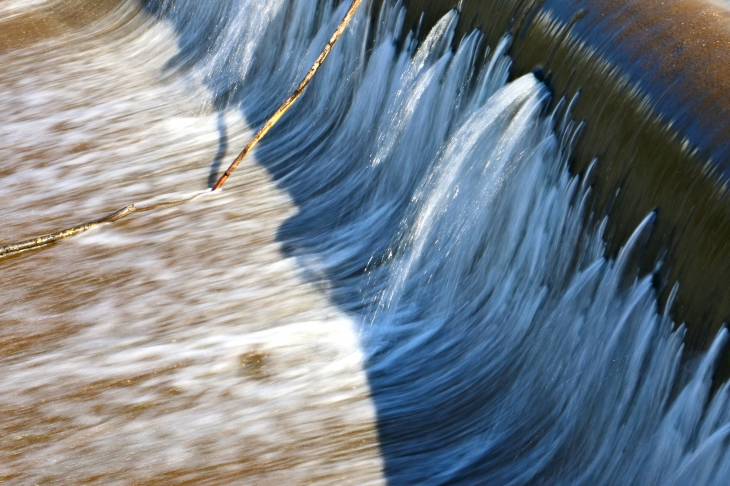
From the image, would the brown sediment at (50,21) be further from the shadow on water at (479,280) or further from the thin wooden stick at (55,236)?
the thin wooden stick at (55,236)

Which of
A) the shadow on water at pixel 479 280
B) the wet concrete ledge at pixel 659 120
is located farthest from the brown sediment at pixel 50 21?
the wet concrete ledge at pixel 659 120

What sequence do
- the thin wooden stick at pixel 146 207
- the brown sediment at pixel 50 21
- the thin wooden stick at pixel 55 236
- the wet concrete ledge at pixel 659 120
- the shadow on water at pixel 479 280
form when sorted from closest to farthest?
the wet concrete ledge at pixel 659 120 < the shadow on water at pixel 479 280 < the thin wooden stick at pixel 146 207 < the thin wooden stick at pixel 55 236 < the brown sediment at pixel 50 21

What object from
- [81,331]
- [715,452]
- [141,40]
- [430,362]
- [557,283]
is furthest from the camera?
[141,40]

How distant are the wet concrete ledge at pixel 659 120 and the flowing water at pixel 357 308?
9 centimetres

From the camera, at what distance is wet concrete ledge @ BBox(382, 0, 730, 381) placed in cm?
336

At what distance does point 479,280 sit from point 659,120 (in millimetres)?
1174

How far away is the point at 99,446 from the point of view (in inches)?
165

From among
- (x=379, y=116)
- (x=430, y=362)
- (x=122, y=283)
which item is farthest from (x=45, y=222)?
(x=430, y=362)

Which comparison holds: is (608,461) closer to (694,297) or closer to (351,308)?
(694,297)

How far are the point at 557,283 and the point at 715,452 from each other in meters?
1.15

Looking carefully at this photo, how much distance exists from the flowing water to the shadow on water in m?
0.01

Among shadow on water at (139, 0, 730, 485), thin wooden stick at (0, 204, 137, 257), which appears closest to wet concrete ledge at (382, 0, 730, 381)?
shadow on water at (139, 0, 730, 485)

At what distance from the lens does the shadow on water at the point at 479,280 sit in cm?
353

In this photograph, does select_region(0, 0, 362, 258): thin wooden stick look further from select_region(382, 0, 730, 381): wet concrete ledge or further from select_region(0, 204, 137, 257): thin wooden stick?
select_region(382, 0, 730, 381): wet concrete ledge
